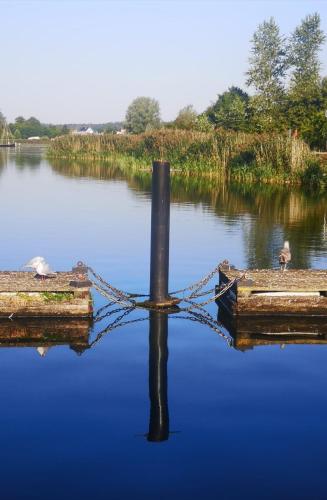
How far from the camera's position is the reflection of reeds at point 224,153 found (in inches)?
2037

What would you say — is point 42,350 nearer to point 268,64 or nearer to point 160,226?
point 160,226

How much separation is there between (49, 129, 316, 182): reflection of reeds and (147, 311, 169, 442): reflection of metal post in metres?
36.0

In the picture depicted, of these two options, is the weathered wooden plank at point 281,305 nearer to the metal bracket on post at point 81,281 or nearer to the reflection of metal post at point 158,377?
the reflection of metal post at point 158,377

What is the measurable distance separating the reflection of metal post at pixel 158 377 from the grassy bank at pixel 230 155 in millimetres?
35922

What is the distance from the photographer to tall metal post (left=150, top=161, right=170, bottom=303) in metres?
16.3

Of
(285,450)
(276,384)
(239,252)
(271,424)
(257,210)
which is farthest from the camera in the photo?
(257,210)

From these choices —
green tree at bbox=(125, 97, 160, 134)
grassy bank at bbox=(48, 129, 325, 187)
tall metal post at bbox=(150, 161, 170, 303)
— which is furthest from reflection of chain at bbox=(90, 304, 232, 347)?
green tree at bbox=(125, 97, 160, 134)

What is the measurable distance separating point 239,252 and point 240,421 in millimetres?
14749

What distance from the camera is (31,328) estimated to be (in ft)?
50.6

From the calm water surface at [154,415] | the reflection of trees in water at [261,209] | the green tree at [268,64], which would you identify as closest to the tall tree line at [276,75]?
the green tree at [268,64]

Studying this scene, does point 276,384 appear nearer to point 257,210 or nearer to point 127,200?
point 257,210

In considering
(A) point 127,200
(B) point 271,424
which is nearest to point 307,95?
(A) point 127,200

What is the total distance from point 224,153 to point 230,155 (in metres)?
0.55

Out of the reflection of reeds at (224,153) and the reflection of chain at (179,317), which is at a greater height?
the reflection of reeds at (224,153)
